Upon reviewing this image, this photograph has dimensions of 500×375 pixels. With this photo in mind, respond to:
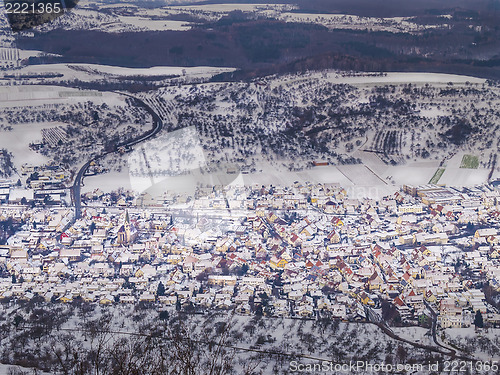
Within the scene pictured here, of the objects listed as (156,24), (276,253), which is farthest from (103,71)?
(276,253)

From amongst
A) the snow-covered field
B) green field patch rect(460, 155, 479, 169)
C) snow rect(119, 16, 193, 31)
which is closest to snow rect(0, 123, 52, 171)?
the snow-covered field

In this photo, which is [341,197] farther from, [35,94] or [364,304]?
[35,94]

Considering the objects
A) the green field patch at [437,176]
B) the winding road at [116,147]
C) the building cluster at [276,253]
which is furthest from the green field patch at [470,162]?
the winding road at [116,147]

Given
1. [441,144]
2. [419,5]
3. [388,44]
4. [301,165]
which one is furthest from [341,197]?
[419,5]

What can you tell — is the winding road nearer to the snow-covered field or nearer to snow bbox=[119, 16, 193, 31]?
the snow-covered field

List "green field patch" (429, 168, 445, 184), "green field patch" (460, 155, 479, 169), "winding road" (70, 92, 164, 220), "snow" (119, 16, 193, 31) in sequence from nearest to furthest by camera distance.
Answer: "winding road" (70, 92, 164, 220)
"green field patch" (429, 168, 445, 184)
"green field patch" (460, 155, 479, 169)
"snow" (119, 16, 193, 31)

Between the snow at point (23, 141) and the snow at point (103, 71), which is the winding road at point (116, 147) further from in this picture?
the snow at point (103, 71)
